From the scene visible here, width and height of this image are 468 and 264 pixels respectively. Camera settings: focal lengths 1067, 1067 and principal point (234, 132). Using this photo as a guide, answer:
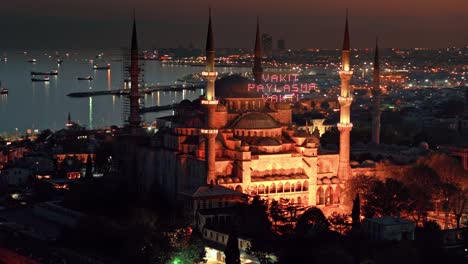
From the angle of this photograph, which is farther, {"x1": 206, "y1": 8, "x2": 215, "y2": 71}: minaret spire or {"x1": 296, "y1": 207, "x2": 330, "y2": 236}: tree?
{"x1": 206, "y1": 8, "x2": 215, "y2": 71}: minaret spire

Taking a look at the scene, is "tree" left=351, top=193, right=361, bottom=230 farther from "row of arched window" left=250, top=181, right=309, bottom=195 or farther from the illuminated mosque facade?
"row of arched window" left=250, top=181, right=309, bottom=195

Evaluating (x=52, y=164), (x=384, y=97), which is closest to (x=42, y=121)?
(x=384, y=97)

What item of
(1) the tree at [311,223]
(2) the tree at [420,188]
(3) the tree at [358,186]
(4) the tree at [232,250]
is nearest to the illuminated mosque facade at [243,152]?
(3) the tree at [358,186]

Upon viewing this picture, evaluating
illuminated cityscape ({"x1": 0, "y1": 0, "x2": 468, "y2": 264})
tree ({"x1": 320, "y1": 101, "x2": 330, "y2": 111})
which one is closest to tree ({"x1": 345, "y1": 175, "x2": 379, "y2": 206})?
illuminated cityscape ({"x1": 0, "y1": 0, "x2": 468, "y2": 264})

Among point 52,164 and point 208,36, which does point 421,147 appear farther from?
point 52,164

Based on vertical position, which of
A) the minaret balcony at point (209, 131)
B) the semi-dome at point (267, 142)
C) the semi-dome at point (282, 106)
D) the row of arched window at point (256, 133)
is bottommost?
the semi-dome at point (267, 142)

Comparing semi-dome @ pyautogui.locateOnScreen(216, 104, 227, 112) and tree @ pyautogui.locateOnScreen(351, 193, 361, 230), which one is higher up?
semi-dome @ pyautogui.locateOnScreen(216, 104, 227, 112)

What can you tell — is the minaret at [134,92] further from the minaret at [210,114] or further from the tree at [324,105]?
the tree at [324,105]
